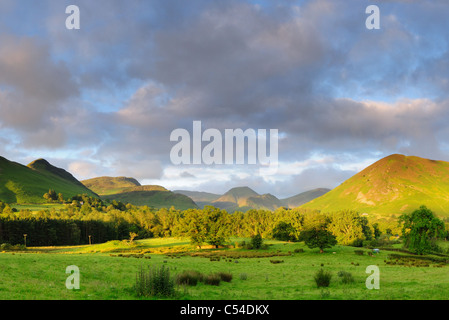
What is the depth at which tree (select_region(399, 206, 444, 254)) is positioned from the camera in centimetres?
6838

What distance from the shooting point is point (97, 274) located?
28406mm

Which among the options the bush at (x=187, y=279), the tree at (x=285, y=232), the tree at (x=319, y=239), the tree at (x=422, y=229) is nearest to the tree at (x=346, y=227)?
the tree at (x=285, y=232)

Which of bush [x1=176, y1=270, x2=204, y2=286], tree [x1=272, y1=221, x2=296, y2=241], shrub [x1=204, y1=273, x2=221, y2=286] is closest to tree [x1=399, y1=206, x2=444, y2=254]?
→ tree [x1=272, y1=221, x2=296, y2=241]

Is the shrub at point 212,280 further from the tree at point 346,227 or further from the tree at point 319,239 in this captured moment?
the tree at point 346,227

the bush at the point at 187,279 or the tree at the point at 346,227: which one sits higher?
the bush at the point at 187,279

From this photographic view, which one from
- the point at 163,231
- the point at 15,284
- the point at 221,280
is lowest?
the point at 163,231

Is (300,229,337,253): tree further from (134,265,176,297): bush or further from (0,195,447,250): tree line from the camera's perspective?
(134,265,176,297): bush

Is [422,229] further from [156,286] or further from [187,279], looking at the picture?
[156,286]

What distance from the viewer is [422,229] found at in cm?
7125

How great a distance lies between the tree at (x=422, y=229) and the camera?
68375 millimetres
